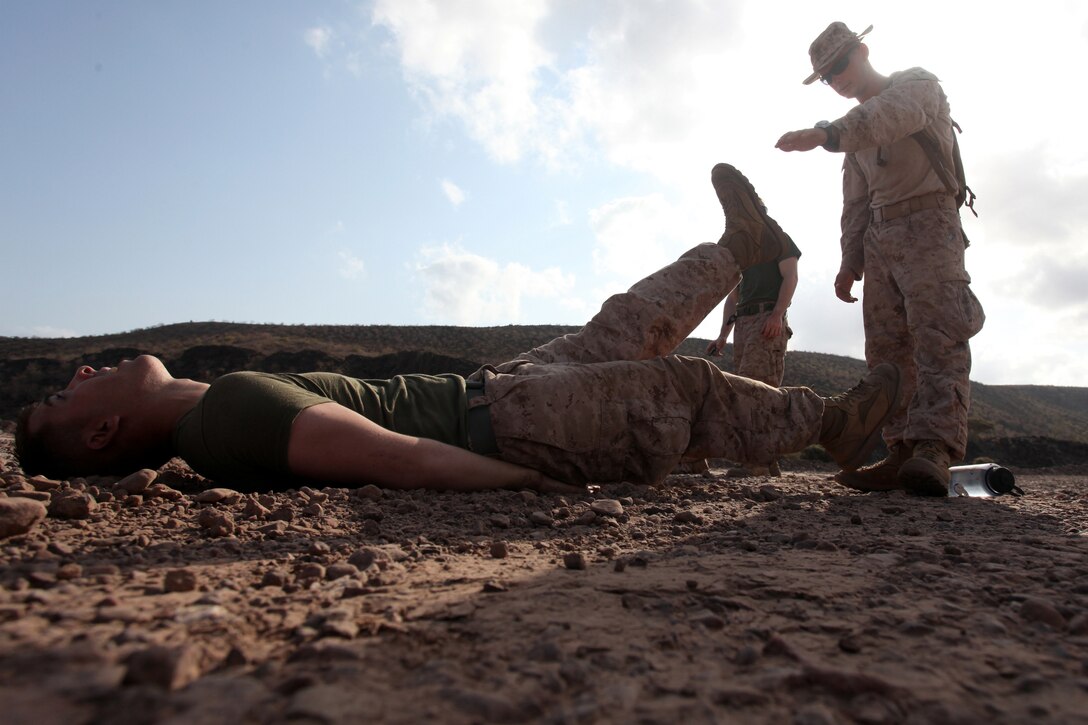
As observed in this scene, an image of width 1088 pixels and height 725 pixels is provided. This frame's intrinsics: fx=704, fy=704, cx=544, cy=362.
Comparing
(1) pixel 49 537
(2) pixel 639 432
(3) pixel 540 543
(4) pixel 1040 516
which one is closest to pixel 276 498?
(1) pixel 49 537

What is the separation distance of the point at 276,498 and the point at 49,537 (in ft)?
2.44

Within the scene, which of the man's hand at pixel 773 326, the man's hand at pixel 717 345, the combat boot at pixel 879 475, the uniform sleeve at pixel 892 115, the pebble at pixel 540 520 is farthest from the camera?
the man's hand at pixel 717 345

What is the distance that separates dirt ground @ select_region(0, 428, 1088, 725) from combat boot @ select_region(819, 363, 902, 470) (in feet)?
3.95

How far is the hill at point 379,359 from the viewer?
60.5 ft

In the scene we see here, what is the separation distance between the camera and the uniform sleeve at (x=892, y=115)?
12.0 feet

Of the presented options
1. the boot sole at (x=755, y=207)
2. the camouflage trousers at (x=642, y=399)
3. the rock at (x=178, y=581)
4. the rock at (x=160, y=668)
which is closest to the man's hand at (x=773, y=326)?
the boot sole at (x=755, y=207)

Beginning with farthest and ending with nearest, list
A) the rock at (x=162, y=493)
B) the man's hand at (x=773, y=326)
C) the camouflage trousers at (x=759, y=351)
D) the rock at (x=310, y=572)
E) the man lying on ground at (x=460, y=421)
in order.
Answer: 1. the camouflage trousers at (x=759, y=351)
2. the man's hand at (x=773, y=326)
3. the man lying on ground at (x=460, y=421)
4. the rock at (x=162, y=493)
5. the rock at (x=310, y=572)

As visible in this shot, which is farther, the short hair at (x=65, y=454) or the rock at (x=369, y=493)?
the short hair at (x=65, y=454)

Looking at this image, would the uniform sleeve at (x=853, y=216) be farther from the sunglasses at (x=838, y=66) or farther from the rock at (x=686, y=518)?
the rock at (x=686, y=518)

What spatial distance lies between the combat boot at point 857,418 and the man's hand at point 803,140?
4.19 feet

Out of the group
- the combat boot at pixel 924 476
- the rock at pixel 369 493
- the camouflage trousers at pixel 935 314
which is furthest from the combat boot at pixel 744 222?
the rock at pixel 369 493

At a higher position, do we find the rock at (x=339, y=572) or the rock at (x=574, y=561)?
the rock at (x=574, y=561)

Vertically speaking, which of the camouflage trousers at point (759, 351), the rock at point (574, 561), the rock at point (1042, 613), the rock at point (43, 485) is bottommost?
the rock at point (43, 485)

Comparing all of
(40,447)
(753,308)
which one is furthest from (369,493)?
(753,308)
